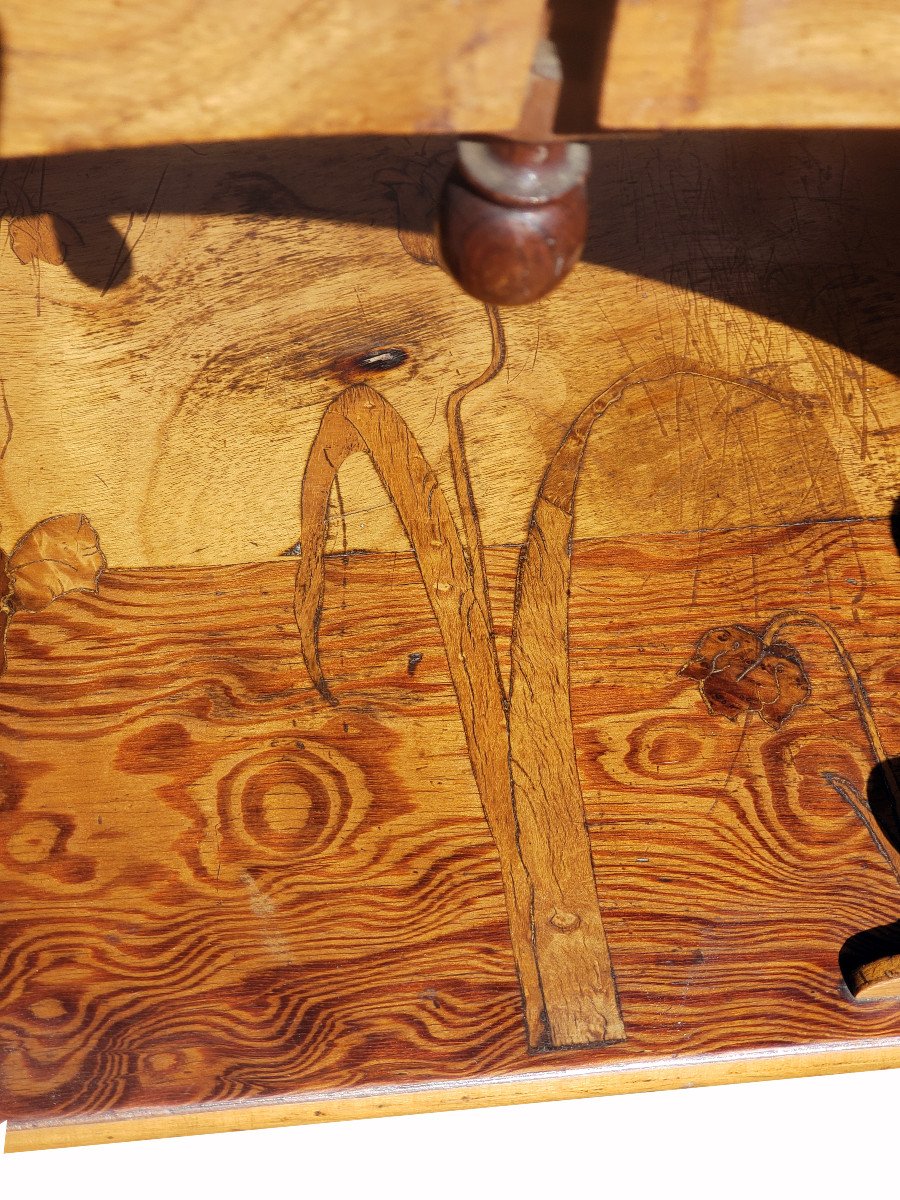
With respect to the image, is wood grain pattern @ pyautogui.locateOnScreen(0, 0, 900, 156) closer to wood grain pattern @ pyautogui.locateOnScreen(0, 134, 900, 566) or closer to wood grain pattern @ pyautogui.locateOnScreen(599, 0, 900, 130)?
wood grain pattern @ pyautogui.locateOnScreen(599, 0, 900, 130)

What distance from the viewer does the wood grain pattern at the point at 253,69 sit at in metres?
0.41

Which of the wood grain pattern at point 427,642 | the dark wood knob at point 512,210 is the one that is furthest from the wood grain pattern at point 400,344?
the dark wood knob at point 512,210

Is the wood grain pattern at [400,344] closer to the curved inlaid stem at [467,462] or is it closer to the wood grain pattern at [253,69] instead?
the curved inlaid stem at [467,462]

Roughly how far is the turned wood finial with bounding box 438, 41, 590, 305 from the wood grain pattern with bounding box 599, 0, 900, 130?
0.03m

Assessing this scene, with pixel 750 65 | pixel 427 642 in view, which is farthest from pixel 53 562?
pixel 750 65

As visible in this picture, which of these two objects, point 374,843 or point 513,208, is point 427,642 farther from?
point 513,208

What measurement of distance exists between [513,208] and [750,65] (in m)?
0.11

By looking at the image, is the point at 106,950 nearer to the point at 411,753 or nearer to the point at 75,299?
the point at 411,753

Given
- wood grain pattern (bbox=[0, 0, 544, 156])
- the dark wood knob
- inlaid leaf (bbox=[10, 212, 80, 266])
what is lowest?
inlaid leaf (bbox=[10, 212, 80, 266])

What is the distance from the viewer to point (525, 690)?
0.79m

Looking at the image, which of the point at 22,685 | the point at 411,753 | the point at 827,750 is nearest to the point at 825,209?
the point at 827,750

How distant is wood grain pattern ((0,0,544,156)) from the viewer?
0.41 m

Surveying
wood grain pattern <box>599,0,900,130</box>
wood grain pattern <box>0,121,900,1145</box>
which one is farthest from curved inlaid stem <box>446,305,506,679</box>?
wood grain pattern <box>599,0,900,130</box>

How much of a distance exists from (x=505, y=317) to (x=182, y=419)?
0.91 ft
